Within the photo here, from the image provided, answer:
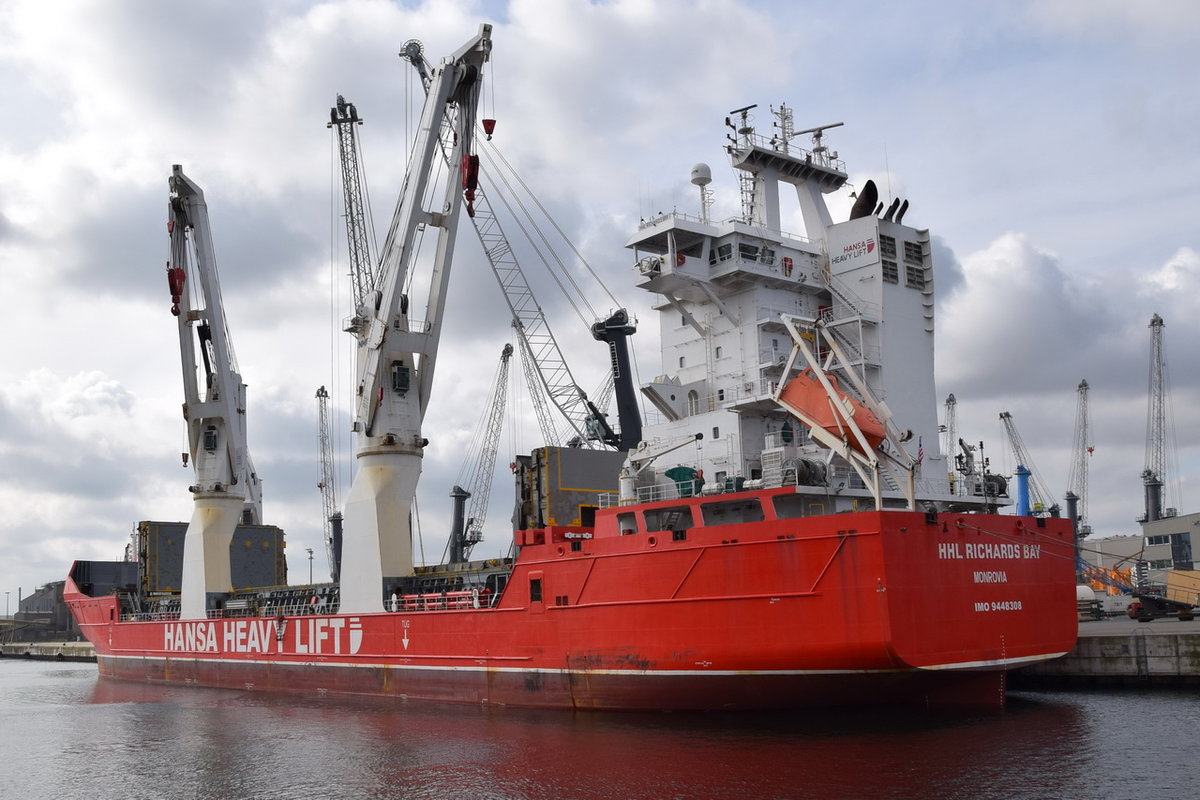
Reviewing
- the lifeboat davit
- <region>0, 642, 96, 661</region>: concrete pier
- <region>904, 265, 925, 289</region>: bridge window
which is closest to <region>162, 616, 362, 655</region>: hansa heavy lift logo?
the lifeboat davit

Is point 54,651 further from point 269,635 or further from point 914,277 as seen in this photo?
point 914,277

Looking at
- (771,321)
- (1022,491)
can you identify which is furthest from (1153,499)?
(771,321)

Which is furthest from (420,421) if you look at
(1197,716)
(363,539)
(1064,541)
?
(1197,716)

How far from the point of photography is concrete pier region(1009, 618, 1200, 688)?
22.8 meters

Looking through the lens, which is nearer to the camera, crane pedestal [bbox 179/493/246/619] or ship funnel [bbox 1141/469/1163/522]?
crane pedestal [bbox 179/493/246/619]

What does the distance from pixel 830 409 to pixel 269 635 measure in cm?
1937

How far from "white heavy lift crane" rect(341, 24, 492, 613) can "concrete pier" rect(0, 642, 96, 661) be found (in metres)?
41.6

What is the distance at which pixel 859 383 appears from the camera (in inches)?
830

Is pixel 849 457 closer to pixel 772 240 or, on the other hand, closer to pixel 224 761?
pixel 772 240

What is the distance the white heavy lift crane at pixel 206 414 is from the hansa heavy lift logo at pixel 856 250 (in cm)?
2273

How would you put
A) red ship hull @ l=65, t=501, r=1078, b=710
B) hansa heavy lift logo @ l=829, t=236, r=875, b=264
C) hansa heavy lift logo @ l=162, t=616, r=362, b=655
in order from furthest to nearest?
hansa heavy lift logo @ l=162, t=616, r=362, b=655 → hansa heavy lift logo @ l=829, t=236, r=875, b=264 → red ship hull @ l=65, t=501, r=1078, b=710

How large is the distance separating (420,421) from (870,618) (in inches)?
566

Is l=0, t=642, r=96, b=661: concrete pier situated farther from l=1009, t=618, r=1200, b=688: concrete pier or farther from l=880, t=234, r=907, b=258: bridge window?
l=1009, t=618, r=1200, b=688: concrete pier

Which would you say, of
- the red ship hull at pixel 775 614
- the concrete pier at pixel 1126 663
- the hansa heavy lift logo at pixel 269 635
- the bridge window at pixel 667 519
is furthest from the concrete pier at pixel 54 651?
the concrete pier at pixel 1126 663
